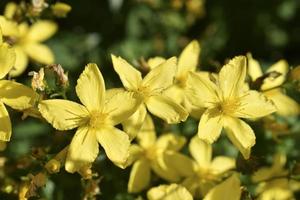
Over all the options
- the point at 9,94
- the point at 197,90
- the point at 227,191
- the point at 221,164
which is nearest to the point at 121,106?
the point at 197,90

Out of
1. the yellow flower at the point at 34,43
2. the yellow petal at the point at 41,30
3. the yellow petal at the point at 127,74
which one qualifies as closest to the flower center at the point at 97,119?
the yellow petal at the point at 127,74

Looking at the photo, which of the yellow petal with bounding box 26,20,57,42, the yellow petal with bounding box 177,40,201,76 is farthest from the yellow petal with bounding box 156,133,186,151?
the yellow petal with bounding box 26,20,57,42

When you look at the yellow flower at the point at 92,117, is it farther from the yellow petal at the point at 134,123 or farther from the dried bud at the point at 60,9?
the dried bud at the point at 60,9

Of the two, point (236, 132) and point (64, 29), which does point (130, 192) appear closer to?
point (236, 132)

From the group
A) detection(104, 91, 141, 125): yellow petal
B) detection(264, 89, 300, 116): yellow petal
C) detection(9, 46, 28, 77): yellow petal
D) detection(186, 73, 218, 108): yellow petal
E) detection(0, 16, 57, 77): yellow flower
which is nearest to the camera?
detection(104, 91, 141, 125): yellow petal

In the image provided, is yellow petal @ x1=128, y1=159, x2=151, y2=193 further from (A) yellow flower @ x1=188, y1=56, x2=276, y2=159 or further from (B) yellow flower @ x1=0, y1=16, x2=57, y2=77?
(B) yellow flower @ x1=0, y1=16, x2=57, y2=77

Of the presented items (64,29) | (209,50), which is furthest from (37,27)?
(209,50)

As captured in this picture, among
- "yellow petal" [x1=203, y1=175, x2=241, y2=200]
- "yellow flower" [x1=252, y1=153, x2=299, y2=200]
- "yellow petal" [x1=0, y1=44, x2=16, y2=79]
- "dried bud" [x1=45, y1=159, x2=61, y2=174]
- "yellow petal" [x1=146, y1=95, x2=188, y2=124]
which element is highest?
"yellow petal" [x1=0, y1=44, x2=16, y2=79]
